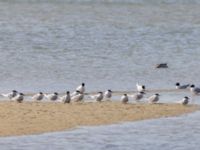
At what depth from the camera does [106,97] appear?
25156 mm

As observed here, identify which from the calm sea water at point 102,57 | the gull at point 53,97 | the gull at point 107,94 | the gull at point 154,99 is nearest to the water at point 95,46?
the calm sea water at point 102,57

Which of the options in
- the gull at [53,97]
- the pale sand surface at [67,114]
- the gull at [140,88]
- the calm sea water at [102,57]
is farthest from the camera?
the gull at [140,88]

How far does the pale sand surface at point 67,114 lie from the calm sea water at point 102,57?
18.8 inches

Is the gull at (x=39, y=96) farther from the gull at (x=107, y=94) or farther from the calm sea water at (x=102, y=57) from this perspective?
the calm sea water at (x=102, y=57)

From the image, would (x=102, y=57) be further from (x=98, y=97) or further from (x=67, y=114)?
(x=67, y=114)

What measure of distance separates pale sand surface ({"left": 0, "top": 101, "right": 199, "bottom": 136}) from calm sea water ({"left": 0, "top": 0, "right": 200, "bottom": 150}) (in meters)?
0.48

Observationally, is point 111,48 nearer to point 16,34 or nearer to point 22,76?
point 16,34

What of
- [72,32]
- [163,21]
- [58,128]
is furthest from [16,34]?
[58,128]

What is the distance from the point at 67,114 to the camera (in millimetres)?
22562

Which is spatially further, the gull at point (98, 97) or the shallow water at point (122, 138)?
the gull at point (98, 97)

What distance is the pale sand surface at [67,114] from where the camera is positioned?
20.8 m

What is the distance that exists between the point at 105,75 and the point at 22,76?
8.14 feet

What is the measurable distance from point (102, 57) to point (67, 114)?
12976 millimetres

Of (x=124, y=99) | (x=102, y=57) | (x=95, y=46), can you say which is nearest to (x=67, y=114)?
(x=124, y=99)
